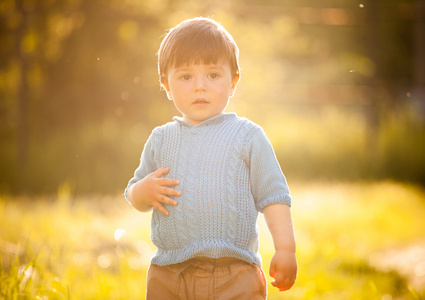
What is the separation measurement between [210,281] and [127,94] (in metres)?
5.35

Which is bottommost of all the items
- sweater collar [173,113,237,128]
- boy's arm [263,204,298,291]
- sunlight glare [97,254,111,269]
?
sunlight glare [97,254,111,269]

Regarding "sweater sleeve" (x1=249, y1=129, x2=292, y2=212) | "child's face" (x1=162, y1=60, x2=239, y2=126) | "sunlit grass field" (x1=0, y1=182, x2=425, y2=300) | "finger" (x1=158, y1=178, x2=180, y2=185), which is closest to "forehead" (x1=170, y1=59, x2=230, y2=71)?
"child's face" (x1=162, y1=60, x2=239, y2=126)

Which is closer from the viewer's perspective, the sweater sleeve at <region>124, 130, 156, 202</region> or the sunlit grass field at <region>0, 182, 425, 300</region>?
the sweater sleeve at <region>124, 130, 156, 202</region>

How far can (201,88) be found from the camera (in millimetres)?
1840

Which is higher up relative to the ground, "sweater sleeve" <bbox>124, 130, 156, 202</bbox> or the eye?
the eye

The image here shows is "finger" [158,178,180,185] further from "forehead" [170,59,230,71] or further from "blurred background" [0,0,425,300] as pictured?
"blurred background" [0,0,425,300]

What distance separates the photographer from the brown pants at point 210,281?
→ 1.75 metres

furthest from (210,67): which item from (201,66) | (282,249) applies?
(282,249)

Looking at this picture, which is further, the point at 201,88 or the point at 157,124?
the point at 157,124

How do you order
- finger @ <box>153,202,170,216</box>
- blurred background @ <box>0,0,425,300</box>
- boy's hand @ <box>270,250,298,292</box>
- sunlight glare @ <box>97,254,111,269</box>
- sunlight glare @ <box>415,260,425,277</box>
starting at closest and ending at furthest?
boy's hand @ <box>270,250,298,292</box>, finger @ <box>153,202,170,216</box>, sunlight glare @ <box>97,254,111,269</box>, sunlight glare @ <box>415,260,425,277</box>, blurred background @ <box>0,0,425,300</box>

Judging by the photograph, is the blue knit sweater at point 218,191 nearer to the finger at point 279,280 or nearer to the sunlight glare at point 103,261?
the finger at point 279,280

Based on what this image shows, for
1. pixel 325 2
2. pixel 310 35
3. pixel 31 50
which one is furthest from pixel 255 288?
pixel 310 35

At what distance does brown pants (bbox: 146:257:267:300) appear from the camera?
69.0 inches

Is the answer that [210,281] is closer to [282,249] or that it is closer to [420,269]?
[282,249]
